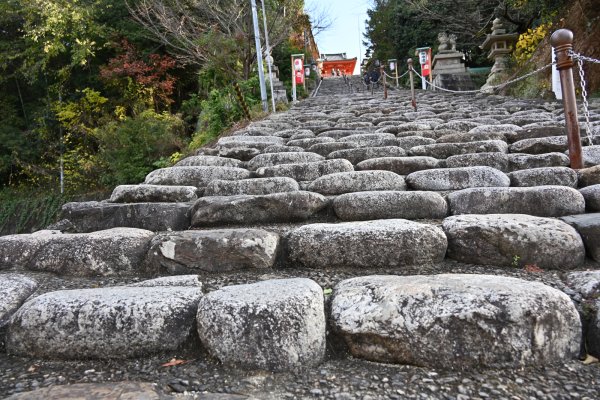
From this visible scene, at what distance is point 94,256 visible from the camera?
1844 mm

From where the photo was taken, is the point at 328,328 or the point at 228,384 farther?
the point at 328,328

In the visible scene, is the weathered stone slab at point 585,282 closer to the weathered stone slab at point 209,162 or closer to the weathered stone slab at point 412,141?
the weathered stone slab at point 412,141

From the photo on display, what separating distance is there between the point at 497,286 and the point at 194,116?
12387mm

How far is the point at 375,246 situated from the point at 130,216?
1.50 metres

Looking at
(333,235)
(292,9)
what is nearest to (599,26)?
(292,9)

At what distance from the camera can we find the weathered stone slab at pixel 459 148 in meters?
3.35

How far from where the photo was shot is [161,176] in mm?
3053

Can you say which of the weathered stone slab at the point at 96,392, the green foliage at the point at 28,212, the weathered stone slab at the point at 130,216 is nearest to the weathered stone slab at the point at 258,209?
the weathered stone slab at the point at 130,216

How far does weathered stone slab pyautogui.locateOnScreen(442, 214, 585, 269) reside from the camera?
1.60m

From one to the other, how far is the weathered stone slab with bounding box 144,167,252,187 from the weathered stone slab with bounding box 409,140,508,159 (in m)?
1.63

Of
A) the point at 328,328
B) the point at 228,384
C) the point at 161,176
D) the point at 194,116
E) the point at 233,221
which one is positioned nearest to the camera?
the point at 228,384

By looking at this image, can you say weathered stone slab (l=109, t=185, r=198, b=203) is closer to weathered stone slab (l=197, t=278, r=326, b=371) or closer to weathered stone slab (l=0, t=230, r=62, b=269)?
weathered stone slab (l=0, t=230, r=62, b=269)

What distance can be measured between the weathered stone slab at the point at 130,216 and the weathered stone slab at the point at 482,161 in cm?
207

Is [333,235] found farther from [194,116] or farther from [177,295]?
[194,116]
